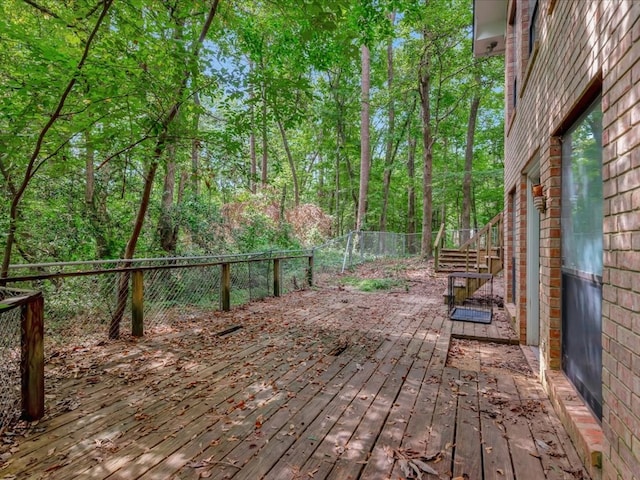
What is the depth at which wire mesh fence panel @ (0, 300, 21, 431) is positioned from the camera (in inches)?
98.6

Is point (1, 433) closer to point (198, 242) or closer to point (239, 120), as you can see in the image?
point (239, 120)

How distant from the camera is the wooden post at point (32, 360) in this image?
256 cm

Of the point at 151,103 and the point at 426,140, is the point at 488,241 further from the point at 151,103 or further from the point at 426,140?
the point at 151,103

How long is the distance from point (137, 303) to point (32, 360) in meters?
2.10

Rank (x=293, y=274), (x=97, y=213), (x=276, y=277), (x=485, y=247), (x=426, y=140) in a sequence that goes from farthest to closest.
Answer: (x=426, y=140), (x=485, y=247), (x=293, y=274), (x=276, y=277), (x=97, y=213)

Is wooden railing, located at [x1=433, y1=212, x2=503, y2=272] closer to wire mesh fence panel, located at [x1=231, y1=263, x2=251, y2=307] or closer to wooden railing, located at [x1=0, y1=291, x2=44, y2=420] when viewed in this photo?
Result: wire mesh fence panel, located at [x1=231, y1=263, x2=251, y2=307]

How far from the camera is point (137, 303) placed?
4.67 meters

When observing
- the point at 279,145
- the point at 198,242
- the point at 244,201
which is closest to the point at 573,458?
the point at 198,242

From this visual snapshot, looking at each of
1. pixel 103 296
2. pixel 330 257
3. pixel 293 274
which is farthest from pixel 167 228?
pixel 330 257

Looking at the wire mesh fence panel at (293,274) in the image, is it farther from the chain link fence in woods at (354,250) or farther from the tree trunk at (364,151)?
the tree trunk at (364,151)

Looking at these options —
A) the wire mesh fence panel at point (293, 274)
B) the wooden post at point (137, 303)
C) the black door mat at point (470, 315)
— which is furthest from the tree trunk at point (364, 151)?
the wooden post at point (137, 303)

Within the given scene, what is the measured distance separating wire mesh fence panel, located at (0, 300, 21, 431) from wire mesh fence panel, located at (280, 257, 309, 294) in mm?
5928

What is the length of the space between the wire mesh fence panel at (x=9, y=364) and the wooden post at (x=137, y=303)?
2021 mm

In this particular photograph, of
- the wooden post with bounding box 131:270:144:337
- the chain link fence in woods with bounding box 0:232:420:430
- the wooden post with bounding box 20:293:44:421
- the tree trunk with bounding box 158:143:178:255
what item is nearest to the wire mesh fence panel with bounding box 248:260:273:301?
the chain link fence in woods with bounding box 0:232:420:430
